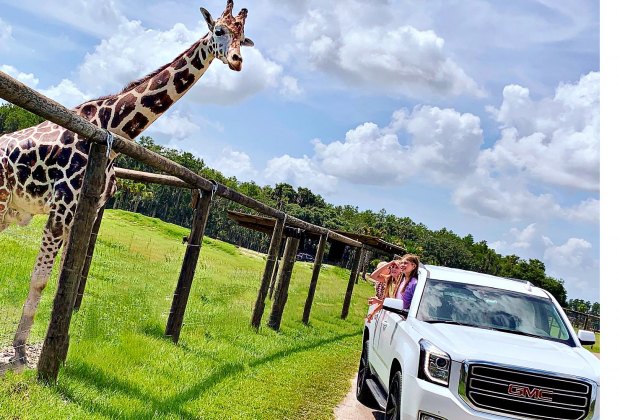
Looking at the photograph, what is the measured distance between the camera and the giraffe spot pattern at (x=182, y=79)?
8.09m

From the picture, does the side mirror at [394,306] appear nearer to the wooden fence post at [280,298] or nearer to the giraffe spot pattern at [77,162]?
the giraffe spot pattern at [77,162]

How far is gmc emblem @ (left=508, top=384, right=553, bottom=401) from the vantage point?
209 inches

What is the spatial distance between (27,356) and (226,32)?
177 inches

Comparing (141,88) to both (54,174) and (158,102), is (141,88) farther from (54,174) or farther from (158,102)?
(54,174)

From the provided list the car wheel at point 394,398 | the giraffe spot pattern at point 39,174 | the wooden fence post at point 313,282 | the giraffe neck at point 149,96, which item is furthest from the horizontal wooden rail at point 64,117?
the wooden fence post at point 313,282

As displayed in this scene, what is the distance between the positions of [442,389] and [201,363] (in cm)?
392

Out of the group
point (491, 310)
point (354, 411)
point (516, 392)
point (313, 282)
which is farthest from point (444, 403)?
point (313, 282)

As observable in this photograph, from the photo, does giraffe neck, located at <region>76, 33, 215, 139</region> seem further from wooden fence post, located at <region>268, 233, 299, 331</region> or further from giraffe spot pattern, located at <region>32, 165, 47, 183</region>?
wooden fence post, located at <region>268, 233, 299, 331</region>

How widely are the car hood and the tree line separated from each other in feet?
180

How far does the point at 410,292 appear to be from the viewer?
8.45m

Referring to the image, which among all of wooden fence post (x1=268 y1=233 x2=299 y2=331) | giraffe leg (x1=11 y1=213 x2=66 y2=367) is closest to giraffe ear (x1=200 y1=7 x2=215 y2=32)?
giraffe leg (x1=11 y1=213 x2=66 y2=367)

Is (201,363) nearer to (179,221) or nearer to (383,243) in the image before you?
(383,243)

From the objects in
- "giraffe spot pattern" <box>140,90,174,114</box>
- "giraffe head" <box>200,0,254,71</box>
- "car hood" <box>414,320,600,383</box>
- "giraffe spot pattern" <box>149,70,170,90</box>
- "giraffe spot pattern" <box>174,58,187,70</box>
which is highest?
"giraffe head" <box>200,0,254,71</box>

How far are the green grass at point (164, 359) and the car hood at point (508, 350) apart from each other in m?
2.28
